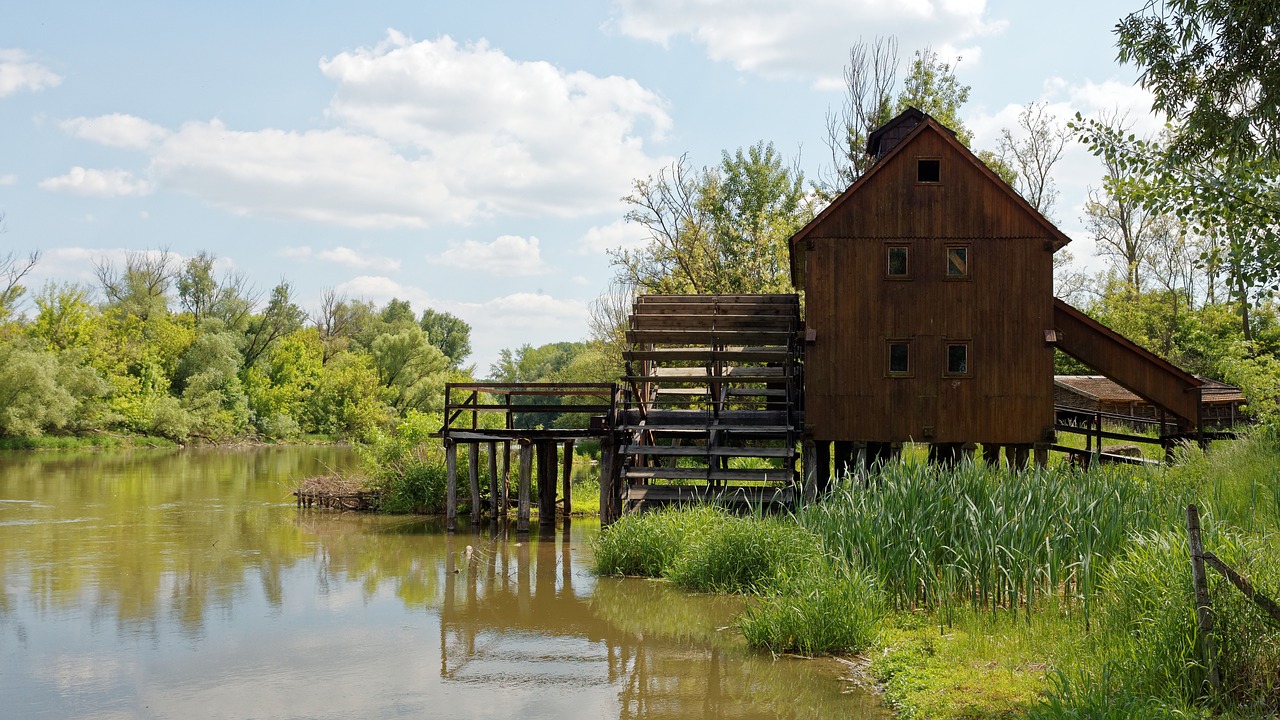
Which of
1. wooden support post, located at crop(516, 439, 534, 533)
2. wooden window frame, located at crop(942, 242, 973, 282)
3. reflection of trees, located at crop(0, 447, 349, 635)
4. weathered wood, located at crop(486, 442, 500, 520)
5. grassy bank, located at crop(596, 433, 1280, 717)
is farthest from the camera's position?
weathered wood, located at crop(486, 442, 500, 520)

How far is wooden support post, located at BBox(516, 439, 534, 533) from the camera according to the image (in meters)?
20.1

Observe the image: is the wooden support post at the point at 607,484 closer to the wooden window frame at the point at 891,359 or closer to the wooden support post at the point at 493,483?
the wooden support post at the point at 493,483

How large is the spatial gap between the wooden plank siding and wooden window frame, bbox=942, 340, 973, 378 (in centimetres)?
5

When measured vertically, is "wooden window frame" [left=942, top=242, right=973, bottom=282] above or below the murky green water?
above

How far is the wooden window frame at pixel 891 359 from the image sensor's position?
1961cm

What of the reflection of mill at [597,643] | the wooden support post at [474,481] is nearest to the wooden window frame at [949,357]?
the reflection of mill at [597,643]

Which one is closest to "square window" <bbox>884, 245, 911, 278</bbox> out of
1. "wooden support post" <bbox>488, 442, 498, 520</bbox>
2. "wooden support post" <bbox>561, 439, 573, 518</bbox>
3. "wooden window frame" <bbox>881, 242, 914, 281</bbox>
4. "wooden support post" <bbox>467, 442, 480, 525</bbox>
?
"wooden window frame" <bbox>881, 242, 914, 281</bbox>

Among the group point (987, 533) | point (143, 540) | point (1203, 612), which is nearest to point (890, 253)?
point (987, 533)

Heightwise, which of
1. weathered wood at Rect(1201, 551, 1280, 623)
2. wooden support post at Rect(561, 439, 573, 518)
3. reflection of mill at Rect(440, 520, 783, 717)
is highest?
weathered wood at Rect(1201, 551, 1280, 623)

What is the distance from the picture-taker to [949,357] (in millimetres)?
19625

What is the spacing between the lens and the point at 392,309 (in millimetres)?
91688

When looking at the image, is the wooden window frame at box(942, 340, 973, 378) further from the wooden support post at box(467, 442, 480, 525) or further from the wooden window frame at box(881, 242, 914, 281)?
the wooden support post at box(467, 442, 480, 525)

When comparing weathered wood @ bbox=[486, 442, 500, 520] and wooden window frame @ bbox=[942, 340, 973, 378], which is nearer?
wooden window frame @ bbox=[942, 340, 973, 378]

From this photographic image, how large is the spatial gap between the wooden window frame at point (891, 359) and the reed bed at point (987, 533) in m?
8.07
